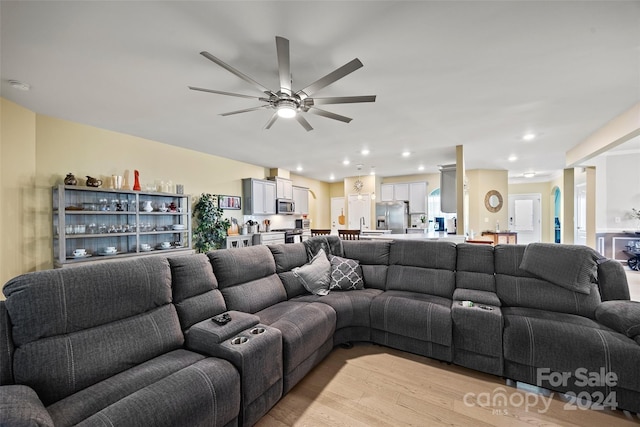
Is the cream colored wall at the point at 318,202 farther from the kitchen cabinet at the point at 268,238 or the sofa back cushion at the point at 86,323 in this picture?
the sofa back cushion at the point at 86,323

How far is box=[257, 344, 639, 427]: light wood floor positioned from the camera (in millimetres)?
1690

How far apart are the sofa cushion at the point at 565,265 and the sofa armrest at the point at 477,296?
1.39 feet

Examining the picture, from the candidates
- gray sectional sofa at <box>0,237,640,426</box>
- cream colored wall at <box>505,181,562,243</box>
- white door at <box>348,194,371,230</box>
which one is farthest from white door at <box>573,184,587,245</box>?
gray sectional sofa at <box>0,237,640,426</box>

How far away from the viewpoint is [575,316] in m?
2.13

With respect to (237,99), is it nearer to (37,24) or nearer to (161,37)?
(161,37)

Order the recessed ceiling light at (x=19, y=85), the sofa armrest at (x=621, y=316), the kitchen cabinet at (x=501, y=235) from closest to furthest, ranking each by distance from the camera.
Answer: the sofa armrest at (x=621, y=316), the recessed ceiling light at (x=19, y=85), the kitchen cabinet at (x=501, y=235)

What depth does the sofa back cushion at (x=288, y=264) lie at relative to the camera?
280 centimetres

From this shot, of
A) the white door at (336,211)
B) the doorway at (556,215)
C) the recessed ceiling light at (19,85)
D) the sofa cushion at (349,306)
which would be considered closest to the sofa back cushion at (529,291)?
the sofa cushion at (349,306)

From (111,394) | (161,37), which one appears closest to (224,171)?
(161,37)

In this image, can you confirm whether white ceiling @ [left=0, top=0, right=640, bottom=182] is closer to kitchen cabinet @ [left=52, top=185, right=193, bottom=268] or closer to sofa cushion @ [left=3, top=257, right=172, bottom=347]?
kitchen cabinet @ [left=52, top=185, right=193, bottom=268]

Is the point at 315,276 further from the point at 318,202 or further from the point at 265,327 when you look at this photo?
the point at 318,202

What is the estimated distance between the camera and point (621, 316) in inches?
73.7

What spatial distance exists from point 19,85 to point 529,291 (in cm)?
538

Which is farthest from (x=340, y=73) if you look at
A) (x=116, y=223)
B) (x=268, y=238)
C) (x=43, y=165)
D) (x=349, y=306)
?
(x=268, y=238)
